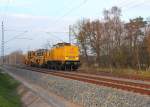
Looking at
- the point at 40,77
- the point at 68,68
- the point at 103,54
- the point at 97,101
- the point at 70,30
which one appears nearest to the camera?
the point at 97,101

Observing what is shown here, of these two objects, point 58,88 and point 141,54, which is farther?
point 141,54

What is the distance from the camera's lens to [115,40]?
6756cm

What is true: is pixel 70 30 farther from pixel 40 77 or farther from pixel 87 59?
pixel 40 77

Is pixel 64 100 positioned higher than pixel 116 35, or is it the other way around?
pixel 116 35

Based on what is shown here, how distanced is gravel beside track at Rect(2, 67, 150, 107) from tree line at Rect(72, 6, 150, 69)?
3279 cm

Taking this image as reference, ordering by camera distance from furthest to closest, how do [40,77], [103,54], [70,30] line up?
[70,30] < [103,54] < [40,77]

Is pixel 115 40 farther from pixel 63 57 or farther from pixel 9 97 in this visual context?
pixel 9 97

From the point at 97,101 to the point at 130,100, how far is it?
3.36 m

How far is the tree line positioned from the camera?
202 ft

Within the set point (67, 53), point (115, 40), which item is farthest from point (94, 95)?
point (115, 40)

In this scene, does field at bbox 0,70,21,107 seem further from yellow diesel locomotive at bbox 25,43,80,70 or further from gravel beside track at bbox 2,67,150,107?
yellow diesel locomotive at bbox 25,43,80,70

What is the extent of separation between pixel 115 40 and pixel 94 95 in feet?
163

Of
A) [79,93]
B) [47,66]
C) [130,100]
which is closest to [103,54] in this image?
[47,66]

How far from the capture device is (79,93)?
21156 mm
